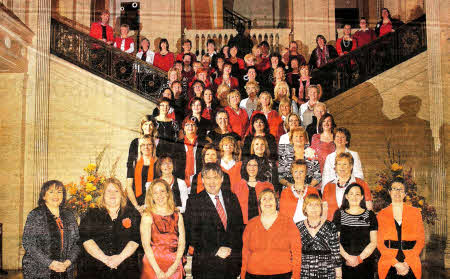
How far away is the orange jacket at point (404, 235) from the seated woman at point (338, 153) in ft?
0.73

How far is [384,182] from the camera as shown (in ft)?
7.04

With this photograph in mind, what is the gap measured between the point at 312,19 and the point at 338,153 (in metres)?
0.67

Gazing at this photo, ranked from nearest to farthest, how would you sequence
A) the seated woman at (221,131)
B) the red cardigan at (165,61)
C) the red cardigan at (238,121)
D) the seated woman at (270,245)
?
1. the seated woman at (270,245)
2. the seated woman at (221,131)
3. the red cardigan at (238,121)
4. the red cardigan at (165,61)

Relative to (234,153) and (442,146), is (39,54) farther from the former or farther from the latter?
(442,146)

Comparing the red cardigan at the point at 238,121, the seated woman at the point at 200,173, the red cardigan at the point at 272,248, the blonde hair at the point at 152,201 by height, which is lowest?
the red cardigan at the point at 272,248

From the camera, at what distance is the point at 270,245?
201 cm

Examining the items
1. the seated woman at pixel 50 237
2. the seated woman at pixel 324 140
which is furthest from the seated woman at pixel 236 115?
the seated woman at pixel 50 237

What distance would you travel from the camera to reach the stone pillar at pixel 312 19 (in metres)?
2.30

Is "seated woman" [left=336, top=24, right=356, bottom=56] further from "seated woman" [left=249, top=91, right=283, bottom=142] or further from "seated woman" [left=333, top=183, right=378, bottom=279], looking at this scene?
"seated woman" [left=333, top=183, right=378, bottom=279]

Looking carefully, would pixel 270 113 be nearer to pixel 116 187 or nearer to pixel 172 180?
pixel 172 180

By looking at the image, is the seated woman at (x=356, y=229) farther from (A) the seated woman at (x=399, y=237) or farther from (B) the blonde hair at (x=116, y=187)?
(B) the blonde hair at (x=116, y=187)

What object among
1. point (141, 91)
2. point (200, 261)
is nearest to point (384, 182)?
point (200, 261)

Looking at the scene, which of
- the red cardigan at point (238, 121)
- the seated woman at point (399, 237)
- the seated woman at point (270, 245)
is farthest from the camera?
the red cardigan at point (238, 121)

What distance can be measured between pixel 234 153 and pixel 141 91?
0.55 metres
